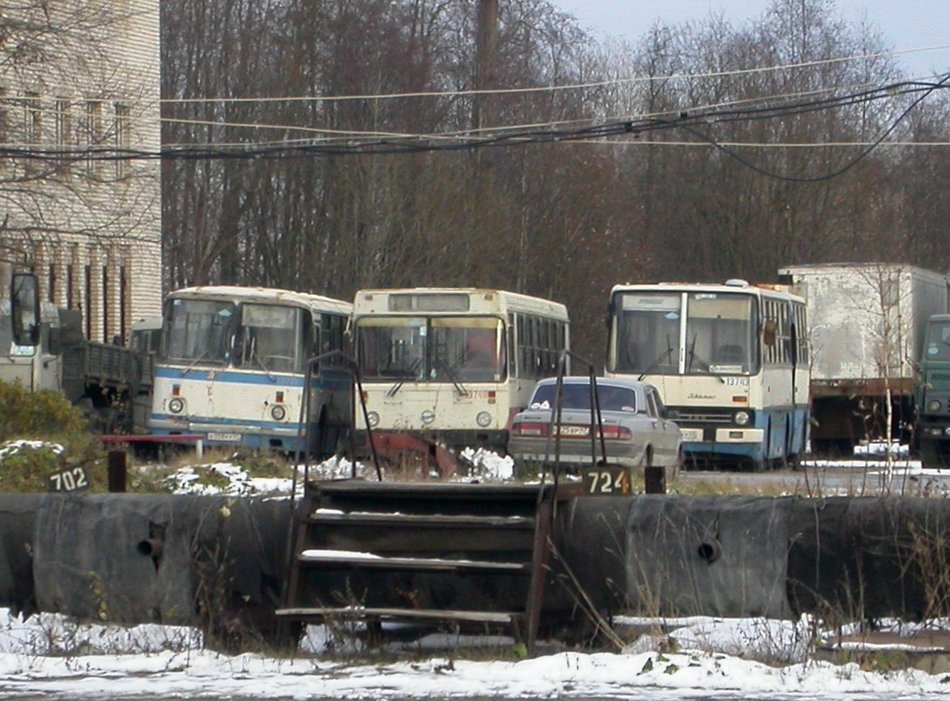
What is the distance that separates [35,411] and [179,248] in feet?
110

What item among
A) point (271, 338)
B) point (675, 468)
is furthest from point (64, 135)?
point (675, 468)

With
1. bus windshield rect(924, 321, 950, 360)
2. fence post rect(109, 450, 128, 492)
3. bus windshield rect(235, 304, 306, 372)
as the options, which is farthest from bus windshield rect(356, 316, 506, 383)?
fence post rect(109, 450, 128, 492)

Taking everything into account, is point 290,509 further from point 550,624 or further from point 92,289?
point 92,289

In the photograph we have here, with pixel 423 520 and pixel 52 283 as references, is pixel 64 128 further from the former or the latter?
pixel 423 520

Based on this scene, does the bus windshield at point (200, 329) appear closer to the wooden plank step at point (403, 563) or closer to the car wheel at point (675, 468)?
the car wheel at point (675, 468)

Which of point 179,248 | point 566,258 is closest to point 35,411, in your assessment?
point 566,258

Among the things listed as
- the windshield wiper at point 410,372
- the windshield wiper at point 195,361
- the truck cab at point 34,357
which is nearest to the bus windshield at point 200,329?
the windshield wiper at point 195,361

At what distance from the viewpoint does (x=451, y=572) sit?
9.66 meters

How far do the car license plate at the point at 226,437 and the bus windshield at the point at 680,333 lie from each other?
20.8ft

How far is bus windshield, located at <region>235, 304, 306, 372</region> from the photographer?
1093 inches

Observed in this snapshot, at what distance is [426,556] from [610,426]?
488 inches

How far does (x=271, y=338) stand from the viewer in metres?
28.0

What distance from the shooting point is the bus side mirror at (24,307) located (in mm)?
19688

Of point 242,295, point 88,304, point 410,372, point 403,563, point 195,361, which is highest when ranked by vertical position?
point 88,304
